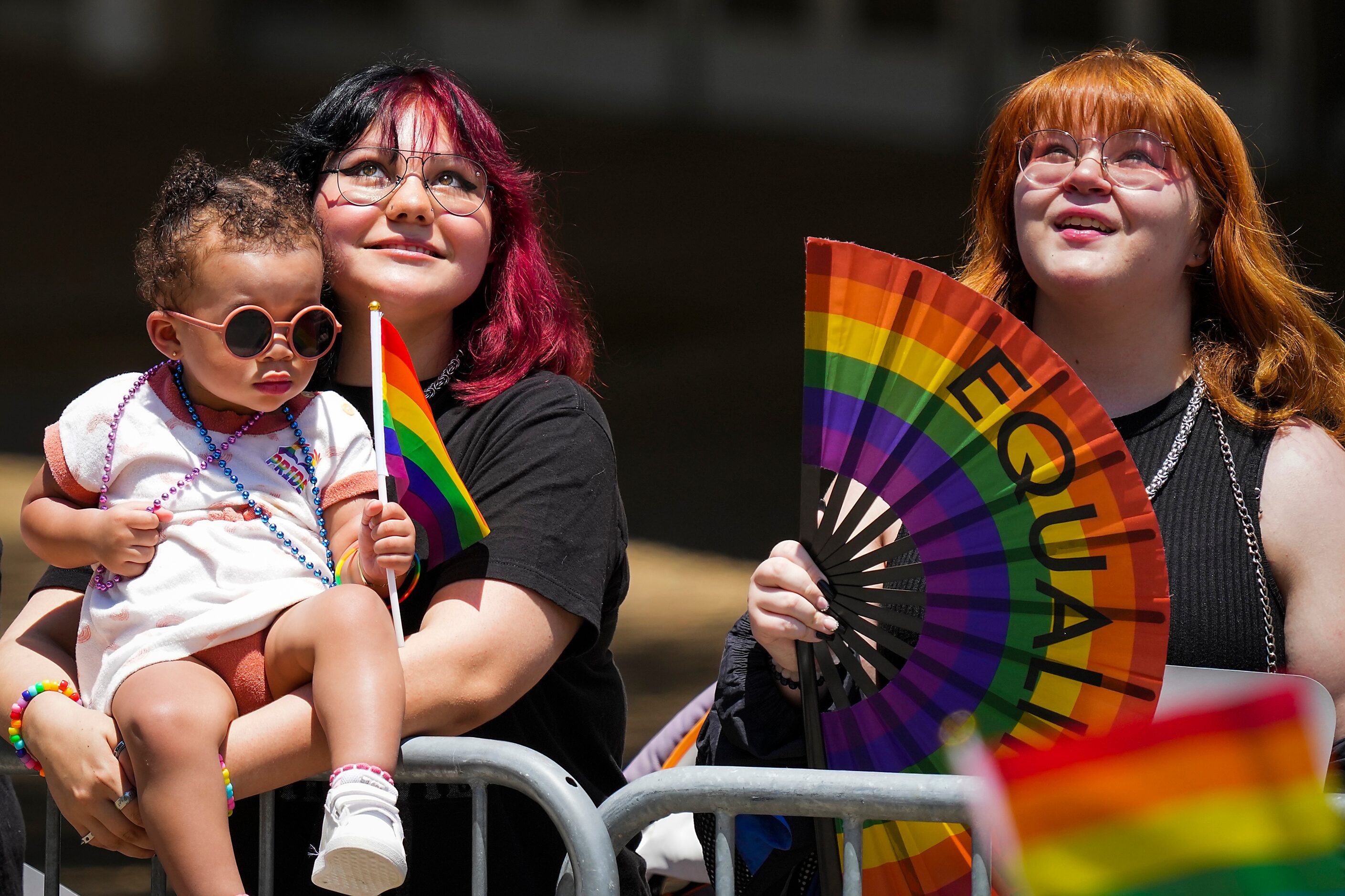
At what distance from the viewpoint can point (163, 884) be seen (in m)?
2.13

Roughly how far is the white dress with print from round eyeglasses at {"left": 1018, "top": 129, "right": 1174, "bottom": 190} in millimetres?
983

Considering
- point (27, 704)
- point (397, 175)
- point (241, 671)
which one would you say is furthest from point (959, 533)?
point (27, 704)

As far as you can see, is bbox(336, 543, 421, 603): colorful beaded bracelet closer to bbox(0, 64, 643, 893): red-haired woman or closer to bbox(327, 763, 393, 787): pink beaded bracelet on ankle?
bbox(0, 64, 643, 893): red-haired woman

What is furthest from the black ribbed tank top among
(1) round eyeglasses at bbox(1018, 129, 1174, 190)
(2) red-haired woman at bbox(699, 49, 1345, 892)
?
(1) round eyeglasses at bbox(1018, 129, 1174, 190)

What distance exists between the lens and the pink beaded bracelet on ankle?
6.15 ft

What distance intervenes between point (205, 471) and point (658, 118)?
44.5 ft

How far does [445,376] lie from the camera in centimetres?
237

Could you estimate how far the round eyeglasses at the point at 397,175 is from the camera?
2355mm

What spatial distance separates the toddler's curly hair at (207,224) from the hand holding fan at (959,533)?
2.31ft

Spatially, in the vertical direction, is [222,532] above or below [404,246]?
below

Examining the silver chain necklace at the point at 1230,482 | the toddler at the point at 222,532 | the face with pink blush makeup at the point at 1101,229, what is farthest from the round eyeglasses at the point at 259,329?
the silver chain necklace at the point at 1230,482

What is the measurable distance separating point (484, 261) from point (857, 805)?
39.4 inches

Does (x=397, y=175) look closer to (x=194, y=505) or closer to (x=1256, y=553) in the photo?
(x=194, y=505)

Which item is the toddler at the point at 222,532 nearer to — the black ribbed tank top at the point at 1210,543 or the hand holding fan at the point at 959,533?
the hand holding fan at the point at 959,533
